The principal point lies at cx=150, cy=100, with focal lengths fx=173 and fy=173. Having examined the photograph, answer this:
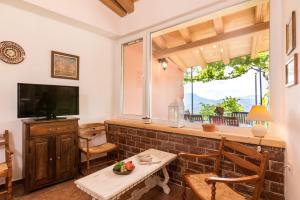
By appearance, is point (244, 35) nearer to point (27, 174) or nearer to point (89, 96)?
point (89, 96)

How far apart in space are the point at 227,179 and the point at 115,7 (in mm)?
3513

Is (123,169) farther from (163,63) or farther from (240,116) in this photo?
(163,63)

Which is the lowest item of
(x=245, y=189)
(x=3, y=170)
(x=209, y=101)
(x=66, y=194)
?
(x=66, y=194)

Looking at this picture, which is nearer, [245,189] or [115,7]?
[245,189]

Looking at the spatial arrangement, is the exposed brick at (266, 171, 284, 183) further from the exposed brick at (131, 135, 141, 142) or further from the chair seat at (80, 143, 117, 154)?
the chair seat at (80, 143, 117, 154)

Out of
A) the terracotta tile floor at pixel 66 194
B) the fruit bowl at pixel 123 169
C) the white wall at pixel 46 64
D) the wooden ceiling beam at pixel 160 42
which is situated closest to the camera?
the fruit bowl at pixel 123 169

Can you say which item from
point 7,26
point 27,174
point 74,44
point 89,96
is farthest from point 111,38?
point 27,174

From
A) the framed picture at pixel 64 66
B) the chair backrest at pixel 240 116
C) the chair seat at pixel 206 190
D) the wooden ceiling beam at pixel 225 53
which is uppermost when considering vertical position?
the wooden ceiling beam at pixel 225 53

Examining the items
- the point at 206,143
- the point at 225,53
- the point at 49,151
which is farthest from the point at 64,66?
the point at 225,53

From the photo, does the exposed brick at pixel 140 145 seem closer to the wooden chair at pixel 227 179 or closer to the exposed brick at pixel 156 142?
the exposed brick at pixel 156 142

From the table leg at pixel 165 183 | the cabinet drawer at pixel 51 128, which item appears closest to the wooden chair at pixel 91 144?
the cabinet drawer at pixel 51 128

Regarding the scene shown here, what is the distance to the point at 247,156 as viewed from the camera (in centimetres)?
198

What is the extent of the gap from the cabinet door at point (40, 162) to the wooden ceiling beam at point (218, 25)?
3.23 m

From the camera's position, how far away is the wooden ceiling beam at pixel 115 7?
3350 mm
